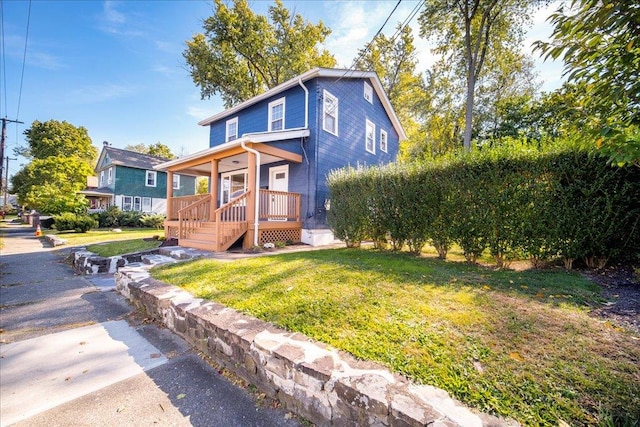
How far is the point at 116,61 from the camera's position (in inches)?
470

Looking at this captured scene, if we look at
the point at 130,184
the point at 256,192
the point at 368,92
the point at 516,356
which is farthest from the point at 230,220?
the point at 130,184

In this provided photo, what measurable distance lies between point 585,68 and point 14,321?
764 centimetres

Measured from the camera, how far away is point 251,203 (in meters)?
7.98

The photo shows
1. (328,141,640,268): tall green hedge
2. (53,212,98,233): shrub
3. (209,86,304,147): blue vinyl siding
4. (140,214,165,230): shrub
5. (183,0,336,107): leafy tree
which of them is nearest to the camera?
(328,141,640,268): tall green hedge

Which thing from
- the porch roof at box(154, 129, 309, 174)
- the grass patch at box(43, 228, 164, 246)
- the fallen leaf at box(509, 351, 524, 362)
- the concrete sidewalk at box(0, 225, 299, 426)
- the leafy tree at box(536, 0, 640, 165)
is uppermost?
the porch roof at box(154, 129, 309, 174)

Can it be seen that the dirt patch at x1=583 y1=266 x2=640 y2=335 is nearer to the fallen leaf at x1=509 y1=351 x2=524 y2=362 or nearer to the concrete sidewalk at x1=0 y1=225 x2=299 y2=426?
the fallen leaf at x1=509 y1=351 x2=524 y2=362

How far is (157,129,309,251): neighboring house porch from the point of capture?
25.8ft

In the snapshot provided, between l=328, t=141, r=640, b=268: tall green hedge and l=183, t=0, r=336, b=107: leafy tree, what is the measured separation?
1698cm

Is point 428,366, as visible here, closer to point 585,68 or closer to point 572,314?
point 572,314

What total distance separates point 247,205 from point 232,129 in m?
6.86

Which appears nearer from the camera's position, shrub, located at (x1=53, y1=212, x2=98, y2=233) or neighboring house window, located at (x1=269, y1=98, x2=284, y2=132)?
neighboring house window, located at (x1=269, y1=98, x2=284, y2=132)

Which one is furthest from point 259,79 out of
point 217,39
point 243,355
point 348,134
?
point 243,355

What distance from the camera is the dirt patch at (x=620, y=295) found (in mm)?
2500

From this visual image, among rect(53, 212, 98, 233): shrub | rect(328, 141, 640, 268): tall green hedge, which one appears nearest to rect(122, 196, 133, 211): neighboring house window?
rect(53, 212, 98, 233): shrub
